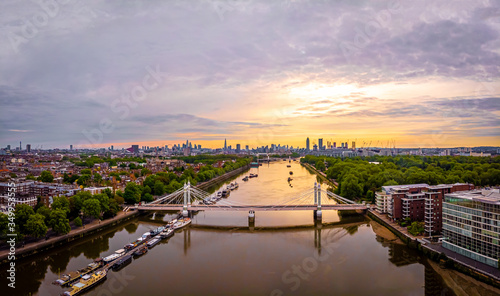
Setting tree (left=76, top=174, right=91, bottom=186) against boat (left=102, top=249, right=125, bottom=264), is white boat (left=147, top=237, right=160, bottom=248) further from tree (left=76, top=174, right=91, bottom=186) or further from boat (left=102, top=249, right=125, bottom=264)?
tree (left=76, top=174, right=91, bottom=186)

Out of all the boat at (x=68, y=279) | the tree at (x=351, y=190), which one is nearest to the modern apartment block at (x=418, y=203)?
the tree at (x=351, y=190)

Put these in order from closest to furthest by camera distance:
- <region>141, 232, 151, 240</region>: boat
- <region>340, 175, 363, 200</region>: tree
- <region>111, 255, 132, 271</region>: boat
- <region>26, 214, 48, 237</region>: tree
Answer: <region>111, 255, 132, 271</region>: boat → <region>26, 214, 48, 237</region>: tree → <region>141, 232, 151, 240</region>: boat → <region>340, 175, 363, 200</region>: tree

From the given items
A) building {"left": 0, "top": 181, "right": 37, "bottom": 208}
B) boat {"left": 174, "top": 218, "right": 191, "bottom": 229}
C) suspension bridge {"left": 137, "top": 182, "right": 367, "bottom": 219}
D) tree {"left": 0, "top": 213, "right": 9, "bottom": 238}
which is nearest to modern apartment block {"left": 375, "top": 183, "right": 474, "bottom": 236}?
suspension bridge {"left": 137, "top": 182, "right": 367, "bottom": 219}

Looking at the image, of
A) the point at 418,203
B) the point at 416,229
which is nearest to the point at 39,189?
the point at 416,229

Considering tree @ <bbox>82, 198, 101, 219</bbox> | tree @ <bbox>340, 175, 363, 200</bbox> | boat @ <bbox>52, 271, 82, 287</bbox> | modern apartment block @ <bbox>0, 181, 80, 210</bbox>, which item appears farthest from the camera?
tree @ <bbox>340, 175, 363, 200</bbox>

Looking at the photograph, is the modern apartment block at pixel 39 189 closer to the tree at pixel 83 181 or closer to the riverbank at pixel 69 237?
the tree at pixel 83 181

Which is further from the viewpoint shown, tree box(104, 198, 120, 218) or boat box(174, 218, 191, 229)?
tree box(104, 198, 120, 218)
